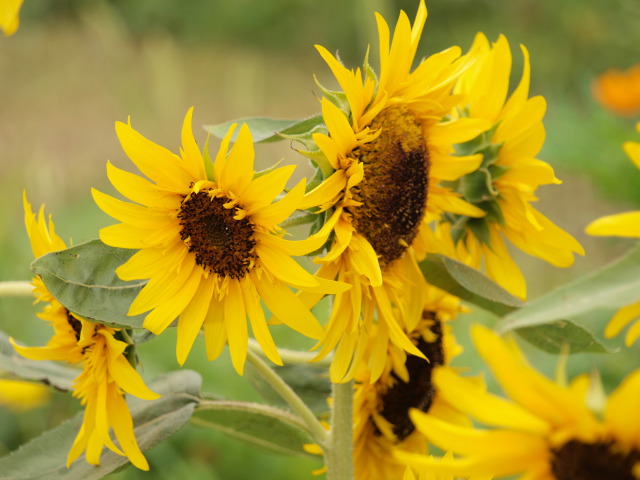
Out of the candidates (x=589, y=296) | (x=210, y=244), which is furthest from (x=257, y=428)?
(x=589, y=296)

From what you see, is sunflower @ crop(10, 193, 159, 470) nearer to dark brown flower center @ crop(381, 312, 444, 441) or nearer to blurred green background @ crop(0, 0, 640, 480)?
dark brown flower center @ crop(381, 312, 444, 441)

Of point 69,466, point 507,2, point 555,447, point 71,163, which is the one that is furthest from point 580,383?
point 507,2

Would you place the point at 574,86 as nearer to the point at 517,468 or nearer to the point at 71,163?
the point at 71,163

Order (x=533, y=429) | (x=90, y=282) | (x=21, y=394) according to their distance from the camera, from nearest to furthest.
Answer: (x=533, y=429) → (x=90, y=282) → (x=21, y=394)

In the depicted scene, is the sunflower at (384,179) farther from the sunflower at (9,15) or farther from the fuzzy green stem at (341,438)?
the sunflower at (9,15)

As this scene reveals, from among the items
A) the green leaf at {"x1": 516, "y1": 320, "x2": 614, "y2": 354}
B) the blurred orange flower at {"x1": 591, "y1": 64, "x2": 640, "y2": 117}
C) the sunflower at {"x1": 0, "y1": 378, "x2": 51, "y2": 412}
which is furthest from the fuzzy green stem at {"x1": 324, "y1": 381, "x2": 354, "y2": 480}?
the blurred orange flower at {"x1": 591, "y1": 64, "x2": 640, "y2": 117}

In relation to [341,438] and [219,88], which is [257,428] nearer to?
[341,438]
